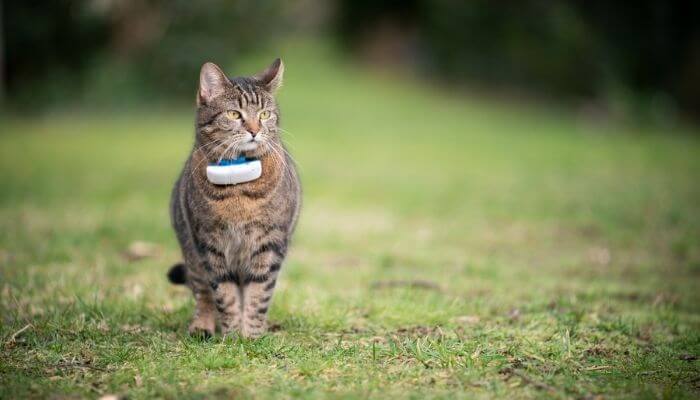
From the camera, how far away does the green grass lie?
2.82 meters

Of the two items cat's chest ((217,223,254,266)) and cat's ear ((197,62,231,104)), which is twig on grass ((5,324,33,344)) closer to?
cat's chest ((217,223,254,266))

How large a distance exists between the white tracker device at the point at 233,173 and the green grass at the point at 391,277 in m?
0.76

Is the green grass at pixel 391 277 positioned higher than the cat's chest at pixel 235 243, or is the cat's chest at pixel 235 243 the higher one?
the cat's chest at pixel 235 243

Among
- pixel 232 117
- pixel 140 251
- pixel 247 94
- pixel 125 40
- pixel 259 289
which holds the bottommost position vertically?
pixel 140 251

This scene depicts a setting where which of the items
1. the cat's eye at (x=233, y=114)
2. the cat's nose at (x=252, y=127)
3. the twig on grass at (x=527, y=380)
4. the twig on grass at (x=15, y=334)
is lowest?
the twig on grass at (x=15, y=334)

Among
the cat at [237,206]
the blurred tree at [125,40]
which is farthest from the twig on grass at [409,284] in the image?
the blurred tree at [125,40]

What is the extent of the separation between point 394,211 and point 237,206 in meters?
3.65

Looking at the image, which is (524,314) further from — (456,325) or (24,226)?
(24,226)

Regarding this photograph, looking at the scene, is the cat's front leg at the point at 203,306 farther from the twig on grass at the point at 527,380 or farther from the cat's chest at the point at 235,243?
the twig on grass at the point at 527,380

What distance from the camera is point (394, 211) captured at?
6746 mm

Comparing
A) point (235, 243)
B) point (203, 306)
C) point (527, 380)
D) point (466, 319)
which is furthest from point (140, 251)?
point (527, 380)

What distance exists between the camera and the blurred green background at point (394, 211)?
9.64 feet

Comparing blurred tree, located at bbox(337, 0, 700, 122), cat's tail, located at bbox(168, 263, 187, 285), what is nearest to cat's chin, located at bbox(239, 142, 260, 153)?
cat's tail, located at bbox(168, 263, 187, 285)

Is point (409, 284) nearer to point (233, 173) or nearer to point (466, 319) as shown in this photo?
point (466, 319)
